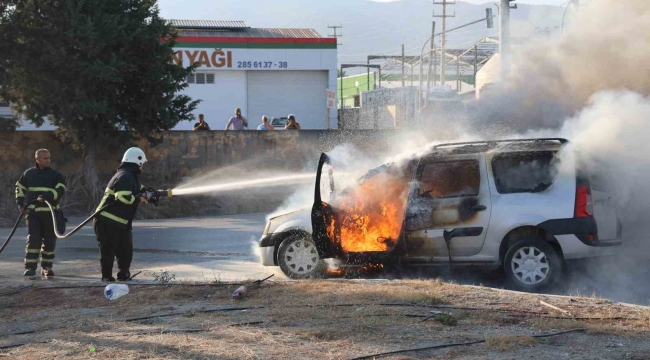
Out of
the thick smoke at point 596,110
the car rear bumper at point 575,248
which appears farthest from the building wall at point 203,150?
the car rear bumper at point 575,248

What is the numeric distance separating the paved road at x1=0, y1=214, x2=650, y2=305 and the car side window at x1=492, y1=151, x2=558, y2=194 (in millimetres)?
1038

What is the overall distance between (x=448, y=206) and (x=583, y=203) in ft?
4.87

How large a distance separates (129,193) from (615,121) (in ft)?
20.3

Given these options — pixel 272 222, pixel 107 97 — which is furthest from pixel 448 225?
pixel 107 97

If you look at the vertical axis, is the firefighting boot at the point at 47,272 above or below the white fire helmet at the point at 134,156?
below

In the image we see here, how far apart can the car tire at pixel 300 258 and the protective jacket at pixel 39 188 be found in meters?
3.10

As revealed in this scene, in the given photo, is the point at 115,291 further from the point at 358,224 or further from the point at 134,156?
the point at 358,224

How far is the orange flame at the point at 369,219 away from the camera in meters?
9.48

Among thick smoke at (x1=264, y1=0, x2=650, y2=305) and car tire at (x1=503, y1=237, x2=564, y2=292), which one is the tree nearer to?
thick smoke at (x1=264, y1=0, x2=650, y2=305)

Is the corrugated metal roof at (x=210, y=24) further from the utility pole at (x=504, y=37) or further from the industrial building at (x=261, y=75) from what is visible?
the utility pole at (x=504, y=37)

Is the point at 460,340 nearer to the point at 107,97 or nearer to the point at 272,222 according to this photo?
the point at 272,222

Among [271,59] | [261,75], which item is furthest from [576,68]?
[261,75]

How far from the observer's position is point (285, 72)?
42938 mm

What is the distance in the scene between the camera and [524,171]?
941cm
